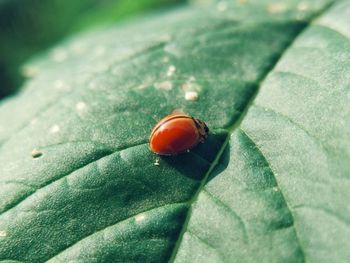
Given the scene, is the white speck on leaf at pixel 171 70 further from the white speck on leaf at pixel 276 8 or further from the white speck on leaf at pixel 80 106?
the white speck on leaf at pixel 276 8

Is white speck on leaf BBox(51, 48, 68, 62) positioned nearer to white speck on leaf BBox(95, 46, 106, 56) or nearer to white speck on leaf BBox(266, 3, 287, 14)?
white speck on leaf BBox(95, 46, 106, 56)

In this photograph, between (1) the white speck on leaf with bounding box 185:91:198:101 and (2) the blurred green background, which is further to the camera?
(2) the blurred green background

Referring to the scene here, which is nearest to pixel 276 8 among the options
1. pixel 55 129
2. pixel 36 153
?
pixel 55 129

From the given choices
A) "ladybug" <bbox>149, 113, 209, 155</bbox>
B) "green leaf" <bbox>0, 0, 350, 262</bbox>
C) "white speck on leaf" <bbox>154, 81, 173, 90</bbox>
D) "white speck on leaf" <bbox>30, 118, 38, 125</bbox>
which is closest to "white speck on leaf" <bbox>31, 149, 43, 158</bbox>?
"green leaf" <bbox>0, 0, 350, 262</bbox>

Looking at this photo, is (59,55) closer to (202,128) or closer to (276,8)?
(276,8)

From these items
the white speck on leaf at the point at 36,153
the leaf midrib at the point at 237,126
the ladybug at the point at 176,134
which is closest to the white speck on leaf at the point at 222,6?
the leaf midrib at the point at 237,126

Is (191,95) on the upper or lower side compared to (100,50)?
upper
